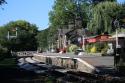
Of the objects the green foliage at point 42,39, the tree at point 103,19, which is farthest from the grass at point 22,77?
the green foliage at point 42,39

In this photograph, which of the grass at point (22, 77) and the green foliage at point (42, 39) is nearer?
the grass at point (22, 77)

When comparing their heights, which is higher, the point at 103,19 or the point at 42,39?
the point at 103,19

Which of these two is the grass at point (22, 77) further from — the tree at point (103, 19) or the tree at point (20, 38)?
the tree at point (20, 38)

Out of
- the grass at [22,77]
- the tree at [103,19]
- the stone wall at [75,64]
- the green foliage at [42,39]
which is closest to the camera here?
the grass at [22,77]

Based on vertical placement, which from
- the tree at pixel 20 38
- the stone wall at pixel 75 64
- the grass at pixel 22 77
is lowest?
the grass at pixel 22 77

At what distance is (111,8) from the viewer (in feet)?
294

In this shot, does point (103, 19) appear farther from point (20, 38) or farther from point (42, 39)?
point (42, 39)

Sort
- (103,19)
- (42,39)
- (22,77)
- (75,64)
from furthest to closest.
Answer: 1. (42,39)
2. (103,19)
3. (75,64)
4. (22,77)

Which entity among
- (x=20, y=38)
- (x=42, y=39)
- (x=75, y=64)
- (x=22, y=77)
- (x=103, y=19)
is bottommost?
(x=22, y=77)

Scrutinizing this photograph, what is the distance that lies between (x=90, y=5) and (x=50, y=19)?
42.8ft

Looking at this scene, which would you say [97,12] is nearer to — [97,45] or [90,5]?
[97,45]

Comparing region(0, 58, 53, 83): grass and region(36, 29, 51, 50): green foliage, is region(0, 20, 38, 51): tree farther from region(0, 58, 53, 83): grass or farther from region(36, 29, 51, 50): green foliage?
region(0, 58, 53, 83): grass

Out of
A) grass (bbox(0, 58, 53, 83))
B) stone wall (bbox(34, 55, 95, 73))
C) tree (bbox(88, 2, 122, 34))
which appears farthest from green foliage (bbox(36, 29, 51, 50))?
grass (bbox(0, 58, 53, 83))

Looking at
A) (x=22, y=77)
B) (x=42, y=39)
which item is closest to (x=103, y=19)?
(x=22, y=77)
